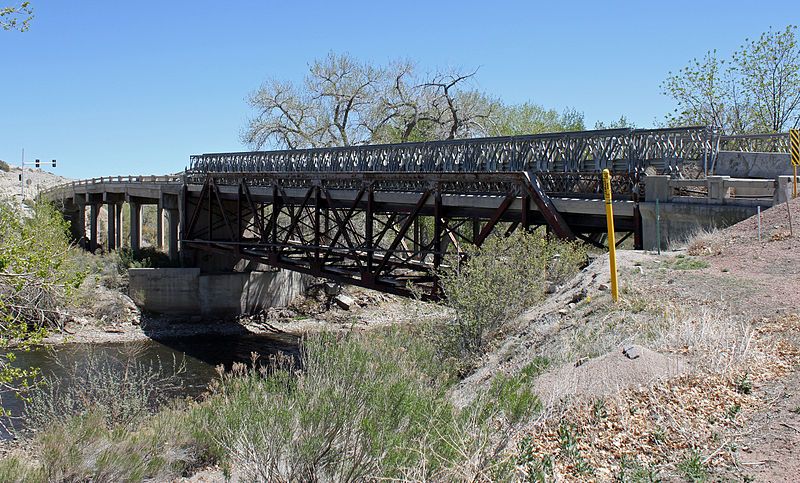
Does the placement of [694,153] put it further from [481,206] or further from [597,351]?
[597,351]

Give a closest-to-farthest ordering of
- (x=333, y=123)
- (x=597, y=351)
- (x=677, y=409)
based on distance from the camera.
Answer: (x=677, y=409), (x=597, y=351), (x=333, y=123)

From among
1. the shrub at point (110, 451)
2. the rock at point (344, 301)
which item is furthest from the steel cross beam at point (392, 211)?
the shrub at point (110, 451)

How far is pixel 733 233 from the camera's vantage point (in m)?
15.7

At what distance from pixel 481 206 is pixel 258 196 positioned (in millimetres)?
16231

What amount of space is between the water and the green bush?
1247 cm

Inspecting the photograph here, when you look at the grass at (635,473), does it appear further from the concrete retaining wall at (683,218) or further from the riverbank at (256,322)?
the riverbank at (256,322)

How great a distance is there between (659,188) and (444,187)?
7.83 metres

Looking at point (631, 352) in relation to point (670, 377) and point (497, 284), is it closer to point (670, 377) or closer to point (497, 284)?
point (670, 377)

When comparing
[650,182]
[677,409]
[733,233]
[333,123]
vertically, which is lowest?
[677,409]

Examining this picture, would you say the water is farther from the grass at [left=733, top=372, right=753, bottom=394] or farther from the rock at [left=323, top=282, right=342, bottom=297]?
the grass at [left=733, top=372, right=753, bottom=394]

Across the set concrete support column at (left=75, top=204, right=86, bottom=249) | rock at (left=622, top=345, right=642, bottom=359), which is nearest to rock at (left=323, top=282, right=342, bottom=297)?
concrete support column at (left=75, top=204, right=86, bottom=249)

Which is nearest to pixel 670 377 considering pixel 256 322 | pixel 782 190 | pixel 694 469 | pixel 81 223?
pixel 694 469

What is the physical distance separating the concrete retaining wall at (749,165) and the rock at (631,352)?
10.7 m

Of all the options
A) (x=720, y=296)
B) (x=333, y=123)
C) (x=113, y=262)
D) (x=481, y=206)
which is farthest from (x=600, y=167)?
(x=333, y=123)
